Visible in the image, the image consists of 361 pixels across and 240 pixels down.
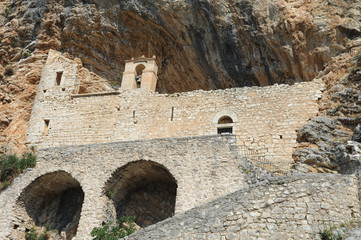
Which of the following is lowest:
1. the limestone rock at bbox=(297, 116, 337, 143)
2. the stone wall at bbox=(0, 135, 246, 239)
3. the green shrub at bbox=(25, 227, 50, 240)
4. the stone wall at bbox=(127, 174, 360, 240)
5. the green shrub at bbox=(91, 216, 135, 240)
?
the green shrub at bbox=(25, 227, 50, 240)

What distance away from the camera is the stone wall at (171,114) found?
16.3 metres

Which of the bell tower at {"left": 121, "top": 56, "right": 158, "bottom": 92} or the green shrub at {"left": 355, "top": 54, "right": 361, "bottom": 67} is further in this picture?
the bell tower at {"left": 121, "top": 56, "right": 158, "bottom": 92}

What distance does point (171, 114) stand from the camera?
1817 cm

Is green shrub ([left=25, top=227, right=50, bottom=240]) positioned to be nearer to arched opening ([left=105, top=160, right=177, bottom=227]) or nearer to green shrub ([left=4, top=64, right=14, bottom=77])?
arched opening ([left=105, top=160, right=177, bottom=227])

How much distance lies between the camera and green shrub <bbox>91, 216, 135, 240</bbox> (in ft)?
40.8

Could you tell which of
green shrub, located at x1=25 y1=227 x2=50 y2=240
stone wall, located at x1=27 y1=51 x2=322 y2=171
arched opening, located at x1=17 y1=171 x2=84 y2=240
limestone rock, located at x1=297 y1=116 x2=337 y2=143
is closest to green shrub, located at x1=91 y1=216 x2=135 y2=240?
arched opening, located at x1=17 y1=171 x2=84 y2=240

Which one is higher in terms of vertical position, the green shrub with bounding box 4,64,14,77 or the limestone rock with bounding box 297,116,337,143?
the green shrub with bounding box 4,64,14,77

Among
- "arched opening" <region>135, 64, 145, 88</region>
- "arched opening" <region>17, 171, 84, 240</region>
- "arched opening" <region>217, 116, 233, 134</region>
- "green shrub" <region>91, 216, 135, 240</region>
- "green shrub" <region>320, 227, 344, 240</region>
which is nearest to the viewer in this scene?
"green shrub" <region>320, 227, 344, 240</region>

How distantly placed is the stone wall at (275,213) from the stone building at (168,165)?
24 millimetres

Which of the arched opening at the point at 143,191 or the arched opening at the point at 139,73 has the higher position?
the arched opening at the point at 139,73

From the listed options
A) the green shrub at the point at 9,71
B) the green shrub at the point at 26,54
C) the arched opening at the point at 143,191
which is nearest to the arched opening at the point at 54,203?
the arched opening at the point at 143,191

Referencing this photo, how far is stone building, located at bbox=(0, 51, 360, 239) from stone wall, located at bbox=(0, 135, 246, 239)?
3cm

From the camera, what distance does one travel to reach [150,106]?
61.5 ft

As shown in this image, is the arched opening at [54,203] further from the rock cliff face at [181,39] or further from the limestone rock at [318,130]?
the limestone rock at [318,130]
